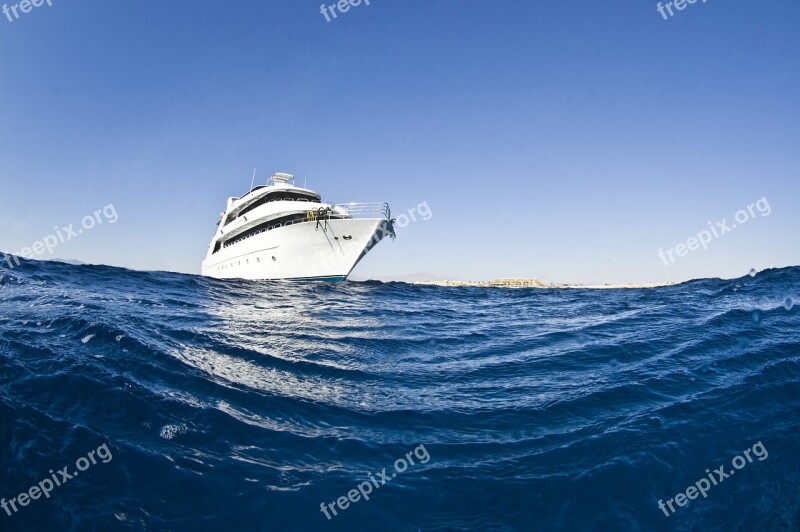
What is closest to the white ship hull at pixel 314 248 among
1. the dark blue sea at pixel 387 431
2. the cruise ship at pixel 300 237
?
the cruise ship at pixel 300 237

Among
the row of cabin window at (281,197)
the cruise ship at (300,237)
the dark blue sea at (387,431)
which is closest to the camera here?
the dark blue sea at (387,431)

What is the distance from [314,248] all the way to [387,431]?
2448cm

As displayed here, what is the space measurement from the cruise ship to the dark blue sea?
761 inches

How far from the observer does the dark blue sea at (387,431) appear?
10.1 ft

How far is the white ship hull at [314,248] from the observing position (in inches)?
1070

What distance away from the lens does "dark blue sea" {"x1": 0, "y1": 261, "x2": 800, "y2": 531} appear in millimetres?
3070

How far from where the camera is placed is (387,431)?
174 inches

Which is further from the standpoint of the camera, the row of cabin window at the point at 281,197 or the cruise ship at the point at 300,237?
the row of cabin window at the point at 281,197

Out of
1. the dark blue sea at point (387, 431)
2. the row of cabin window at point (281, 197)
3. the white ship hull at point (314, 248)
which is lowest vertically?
the dark blue sea at point (387, 431)

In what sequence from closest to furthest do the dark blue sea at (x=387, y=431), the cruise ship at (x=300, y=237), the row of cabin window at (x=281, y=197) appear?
the dark blue sea at (x=387, y=431) → the cruise ship at (x=300, y=237) → the row of cabin window at (x=281, y=197)

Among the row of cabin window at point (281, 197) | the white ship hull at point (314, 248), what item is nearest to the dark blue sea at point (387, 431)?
the white ship hull at point (314, 248)

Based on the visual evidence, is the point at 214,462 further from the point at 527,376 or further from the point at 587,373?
the point at 587,373

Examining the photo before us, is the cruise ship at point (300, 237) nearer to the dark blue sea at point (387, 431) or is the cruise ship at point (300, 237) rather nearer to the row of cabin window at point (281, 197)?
the row of cabin window at point (281, 197)

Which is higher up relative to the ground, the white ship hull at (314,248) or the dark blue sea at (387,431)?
the white ship hull at (314,248)
